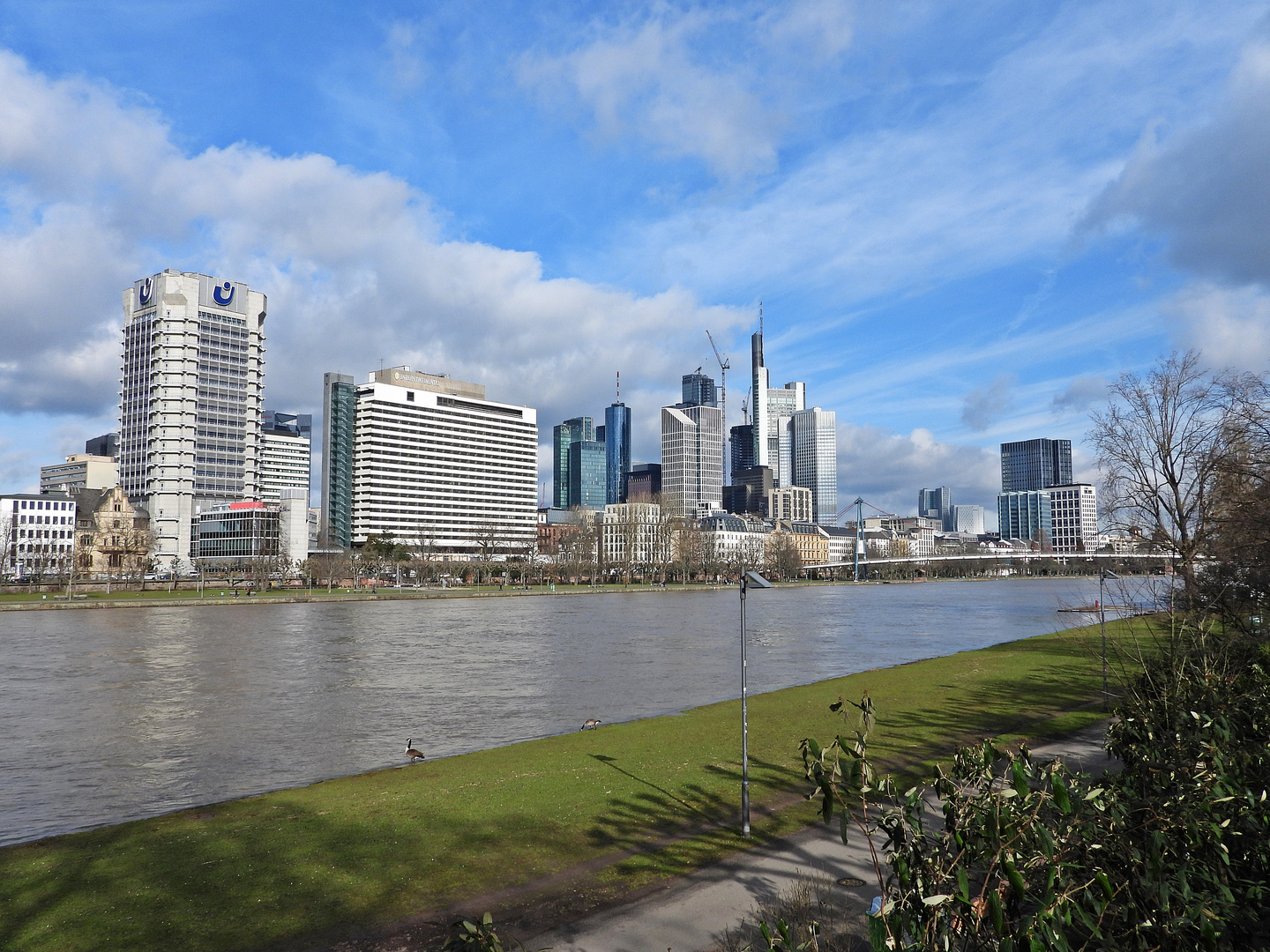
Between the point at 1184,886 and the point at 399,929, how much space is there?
837 centimetres

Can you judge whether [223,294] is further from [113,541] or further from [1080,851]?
[1080,851]

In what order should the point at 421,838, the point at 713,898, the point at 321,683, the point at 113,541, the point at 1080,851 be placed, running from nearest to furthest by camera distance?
1. the point at 1080,851
2. the point at 713,898
3. the point at 421,838
4. the point at 321,683
5. the point at 113,541

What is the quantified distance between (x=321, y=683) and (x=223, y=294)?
169234mm

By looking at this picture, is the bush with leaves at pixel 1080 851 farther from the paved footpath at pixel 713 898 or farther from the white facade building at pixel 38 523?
the white facade building at pixel 38 523

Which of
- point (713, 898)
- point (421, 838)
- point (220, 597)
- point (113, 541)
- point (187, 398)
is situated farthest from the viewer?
point (187, 398)

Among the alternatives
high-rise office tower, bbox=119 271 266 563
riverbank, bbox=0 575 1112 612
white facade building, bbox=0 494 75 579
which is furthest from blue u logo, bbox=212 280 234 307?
riverbank, bbox=0 575 1112 612

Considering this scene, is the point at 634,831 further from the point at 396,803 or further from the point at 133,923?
the point at 133,923

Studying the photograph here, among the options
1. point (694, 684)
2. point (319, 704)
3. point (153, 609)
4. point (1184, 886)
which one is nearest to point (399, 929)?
point (1184, 886)

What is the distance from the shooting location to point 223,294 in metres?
182

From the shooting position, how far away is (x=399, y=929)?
1005cm

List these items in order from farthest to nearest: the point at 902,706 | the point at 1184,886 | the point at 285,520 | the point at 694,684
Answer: the point at 285,520 → the point at 694,684 → the point at 902,706 → the point at 1184,886

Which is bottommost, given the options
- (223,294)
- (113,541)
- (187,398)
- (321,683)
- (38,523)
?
(321,683)

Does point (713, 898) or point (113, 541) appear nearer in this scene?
point (713, 898)

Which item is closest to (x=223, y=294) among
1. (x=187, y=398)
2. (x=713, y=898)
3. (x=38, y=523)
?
(x=187, y=398)
